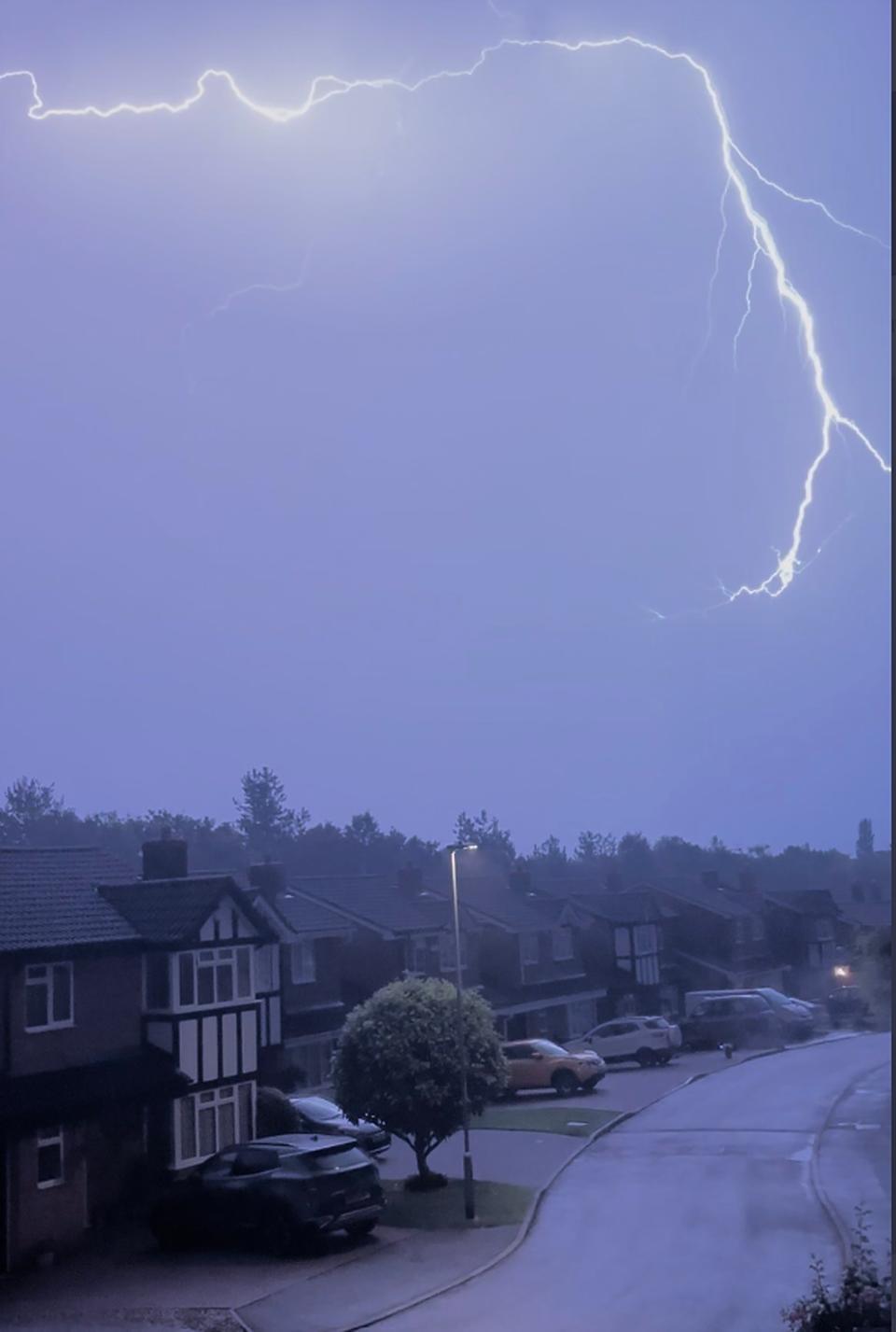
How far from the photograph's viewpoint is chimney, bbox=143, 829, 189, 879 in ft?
30.8

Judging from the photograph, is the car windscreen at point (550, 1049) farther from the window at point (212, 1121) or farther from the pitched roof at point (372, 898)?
the window at point (212, 1121)

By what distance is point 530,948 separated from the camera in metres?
11.2

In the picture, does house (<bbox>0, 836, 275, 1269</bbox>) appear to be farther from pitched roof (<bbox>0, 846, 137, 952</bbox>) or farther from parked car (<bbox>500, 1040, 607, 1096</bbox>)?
parked car (<bbox>500, 1040, 607, 1096</bbox>)

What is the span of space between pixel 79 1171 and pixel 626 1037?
531 cm

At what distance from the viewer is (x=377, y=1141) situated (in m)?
10.2

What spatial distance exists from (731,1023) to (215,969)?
208 inches

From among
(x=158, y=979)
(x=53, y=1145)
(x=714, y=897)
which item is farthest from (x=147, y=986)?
(x=714, y=897)

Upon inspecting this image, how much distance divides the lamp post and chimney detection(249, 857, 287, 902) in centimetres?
146

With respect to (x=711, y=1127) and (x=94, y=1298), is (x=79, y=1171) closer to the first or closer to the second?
(x=94, y=1298)

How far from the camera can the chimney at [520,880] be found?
11.4 metres

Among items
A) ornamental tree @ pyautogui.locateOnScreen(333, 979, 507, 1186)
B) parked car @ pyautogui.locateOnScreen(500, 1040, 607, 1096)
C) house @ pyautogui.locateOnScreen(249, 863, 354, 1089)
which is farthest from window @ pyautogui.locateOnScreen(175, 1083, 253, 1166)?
parked car @ pyautogui.locateOnScreen(500, 1040, 607, 1096)

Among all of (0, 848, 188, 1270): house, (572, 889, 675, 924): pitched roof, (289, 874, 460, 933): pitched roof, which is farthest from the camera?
(572, 889, 675, 924): pitched roof

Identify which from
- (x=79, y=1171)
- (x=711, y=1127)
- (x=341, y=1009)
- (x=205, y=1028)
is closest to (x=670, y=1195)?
(x=711, y=1127)

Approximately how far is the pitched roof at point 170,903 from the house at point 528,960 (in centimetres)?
276
